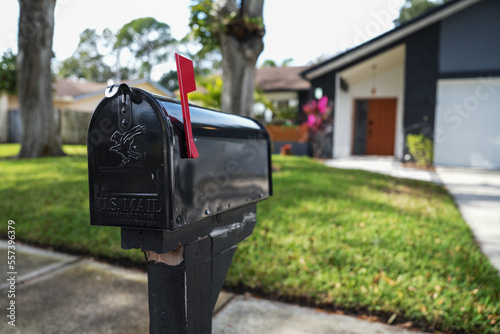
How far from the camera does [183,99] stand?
1.01 metres

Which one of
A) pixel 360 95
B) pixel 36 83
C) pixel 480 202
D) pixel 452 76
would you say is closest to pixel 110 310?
pixel 480 202

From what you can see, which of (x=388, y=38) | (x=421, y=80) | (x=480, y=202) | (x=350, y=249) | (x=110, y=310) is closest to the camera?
(x=110, y=310)

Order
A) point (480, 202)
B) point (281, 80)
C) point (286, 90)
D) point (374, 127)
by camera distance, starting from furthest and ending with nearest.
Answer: point (281, 80) < point (286, 90) < point (374, 127) < point (480, 202)

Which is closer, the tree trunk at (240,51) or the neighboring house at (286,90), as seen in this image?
the tree trunk at (240,51)

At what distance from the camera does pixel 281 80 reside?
17844 mm

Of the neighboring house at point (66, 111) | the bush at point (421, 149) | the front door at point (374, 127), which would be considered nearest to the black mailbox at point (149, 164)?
the bush at point (421, 149)

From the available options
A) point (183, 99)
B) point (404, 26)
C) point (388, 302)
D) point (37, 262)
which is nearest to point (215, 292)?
point (183, 99)

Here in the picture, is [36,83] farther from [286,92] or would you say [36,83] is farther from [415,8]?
[415,8]

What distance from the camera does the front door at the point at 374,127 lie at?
516 inches

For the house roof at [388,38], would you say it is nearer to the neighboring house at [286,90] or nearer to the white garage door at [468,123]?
the white garage door at [468,123]

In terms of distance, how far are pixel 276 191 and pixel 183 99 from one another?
3.98 meters

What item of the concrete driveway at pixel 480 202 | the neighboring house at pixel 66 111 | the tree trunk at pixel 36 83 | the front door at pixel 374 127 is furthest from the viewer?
the neighboring house at pixel 66 111

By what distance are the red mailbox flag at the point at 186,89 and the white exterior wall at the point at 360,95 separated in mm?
11355

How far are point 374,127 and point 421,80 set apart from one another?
3.50 m
